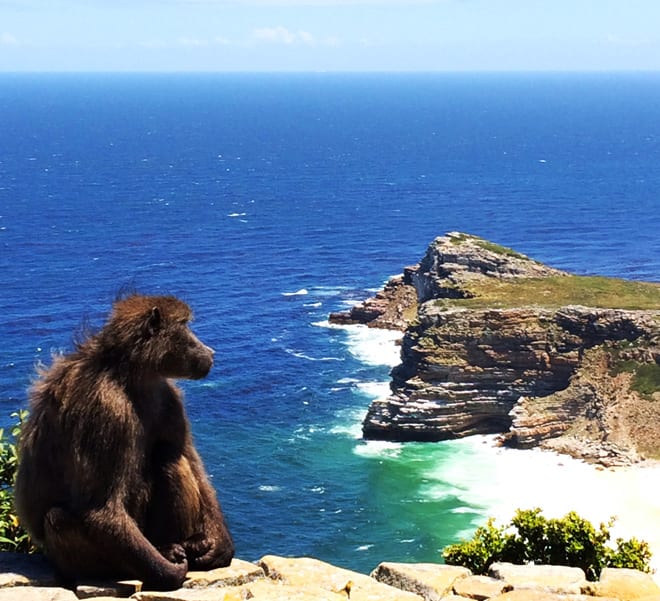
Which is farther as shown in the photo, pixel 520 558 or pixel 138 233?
pixel 138 233

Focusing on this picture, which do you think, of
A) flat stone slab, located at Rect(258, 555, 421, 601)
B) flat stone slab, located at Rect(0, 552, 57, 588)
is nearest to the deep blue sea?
flat stone slab, located at Rect(0, 552, 57, 588)

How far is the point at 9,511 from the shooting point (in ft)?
50.2

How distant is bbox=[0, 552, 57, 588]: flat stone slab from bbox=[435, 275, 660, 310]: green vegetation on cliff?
76.5 metres

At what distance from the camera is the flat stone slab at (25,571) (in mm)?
12172

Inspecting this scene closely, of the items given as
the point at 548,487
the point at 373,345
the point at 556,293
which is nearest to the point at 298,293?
the point at 373,345

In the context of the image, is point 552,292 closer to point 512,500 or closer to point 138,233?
point 512,500

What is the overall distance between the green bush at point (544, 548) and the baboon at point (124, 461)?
21.9 ft

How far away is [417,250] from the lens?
154m

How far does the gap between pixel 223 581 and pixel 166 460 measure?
143cm

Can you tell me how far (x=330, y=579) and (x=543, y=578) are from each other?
7.71 ft

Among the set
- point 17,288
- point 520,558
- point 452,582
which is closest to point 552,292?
point 17,288

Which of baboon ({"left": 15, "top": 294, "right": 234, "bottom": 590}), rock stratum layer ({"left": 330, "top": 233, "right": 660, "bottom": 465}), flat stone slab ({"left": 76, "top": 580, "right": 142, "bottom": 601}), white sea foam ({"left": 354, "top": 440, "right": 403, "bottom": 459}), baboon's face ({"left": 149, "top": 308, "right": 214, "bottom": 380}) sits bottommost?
white sea foam ({"left": 354, "top": 440, "right": 403, "bottom": 459})

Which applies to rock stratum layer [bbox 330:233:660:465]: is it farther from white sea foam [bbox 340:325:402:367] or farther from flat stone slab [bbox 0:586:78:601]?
flat stone slab [bbox 0:586:78:601]

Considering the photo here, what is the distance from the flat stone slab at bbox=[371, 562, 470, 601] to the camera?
12.6m
